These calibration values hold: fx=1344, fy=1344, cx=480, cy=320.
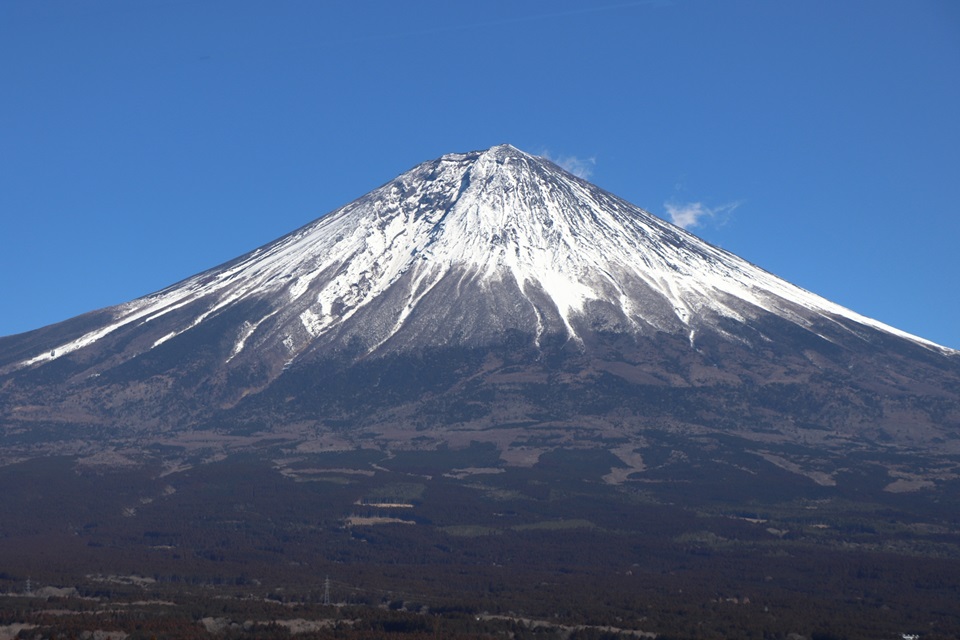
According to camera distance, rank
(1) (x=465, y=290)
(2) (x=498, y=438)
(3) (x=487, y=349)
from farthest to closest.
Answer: (1) (x=465, y=290) → (3) (x=487, y=349) → (2) (x=498, y=438)

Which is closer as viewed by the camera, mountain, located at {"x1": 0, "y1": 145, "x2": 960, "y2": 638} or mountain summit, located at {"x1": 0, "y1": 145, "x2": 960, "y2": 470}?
mountain, located at {"x1": 0, "y1": 145, "x2": 960, "y2": 638}

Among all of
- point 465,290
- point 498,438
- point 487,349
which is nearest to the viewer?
point 498,438

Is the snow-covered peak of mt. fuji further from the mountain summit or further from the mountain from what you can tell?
the mountain

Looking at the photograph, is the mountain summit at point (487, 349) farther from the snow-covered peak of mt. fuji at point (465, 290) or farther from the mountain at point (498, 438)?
the mountain at point (498, 438)

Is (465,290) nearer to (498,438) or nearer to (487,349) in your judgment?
(487,349)

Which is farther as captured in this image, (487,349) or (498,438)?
(487,349)

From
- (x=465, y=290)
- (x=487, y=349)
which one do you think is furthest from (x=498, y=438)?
(x=465, y=290)

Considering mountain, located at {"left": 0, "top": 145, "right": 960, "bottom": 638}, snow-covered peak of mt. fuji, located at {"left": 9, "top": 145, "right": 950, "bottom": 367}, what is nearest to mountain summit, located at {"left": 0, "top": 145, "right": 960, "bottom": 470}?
snow-covered peak of mt. fuji, located at {"left": 9, "top": 145, "right": 950, "bottom": 367}
